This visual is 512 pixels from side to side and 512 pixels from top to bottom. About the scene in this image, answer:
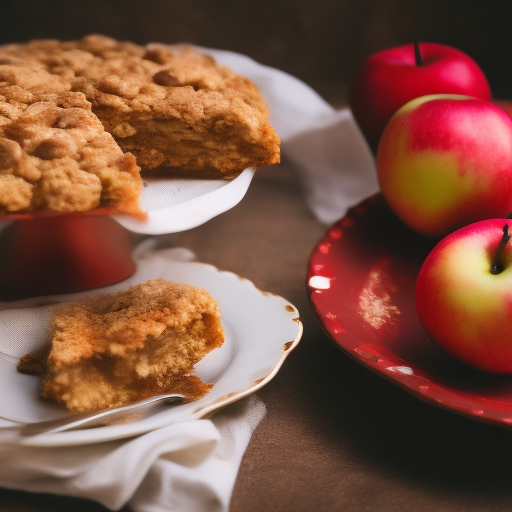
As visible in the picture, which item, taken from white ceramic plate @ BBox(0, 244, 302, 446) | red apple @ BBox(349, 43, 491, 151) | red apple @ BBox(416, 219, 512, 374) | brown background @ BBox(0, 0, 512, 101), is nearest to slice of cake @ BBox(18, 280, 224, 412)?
white ceramic plate @ BBox(0, 244, 302, 446)

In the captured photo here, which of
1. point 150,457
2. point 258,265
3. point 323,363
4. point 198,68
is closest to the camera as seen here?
point 150,457

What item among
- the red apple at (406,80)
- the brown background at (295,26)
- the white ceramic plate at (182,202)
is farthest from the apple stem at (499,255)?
the brown background at (295,26)

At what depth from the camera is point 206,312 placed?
104 centimetres

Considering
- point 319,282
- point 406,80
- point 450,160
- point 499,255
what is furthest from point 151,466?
point 406,80

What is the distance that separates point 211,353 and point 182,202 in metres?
0.25

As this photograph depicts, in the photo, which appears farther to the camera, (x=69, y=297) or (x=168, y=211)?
(x=69, y=297)

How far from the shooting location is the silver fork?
87 centimetres

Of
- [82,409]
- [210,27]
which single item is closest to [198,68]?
[82,409]

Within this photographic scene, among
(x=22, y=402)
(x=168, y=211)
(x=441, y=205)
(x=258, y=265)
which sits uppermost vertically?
(x=168, y=211)

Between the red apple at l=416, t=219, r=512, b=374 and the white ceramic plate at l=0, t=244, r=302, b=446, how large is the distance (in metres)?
0.21

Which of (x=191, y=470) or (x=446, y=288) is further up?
(x=446, y=288)

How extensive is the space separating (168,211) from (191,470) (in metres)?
0.35

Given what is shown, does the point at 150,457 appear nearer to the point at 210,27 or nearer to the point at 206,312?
the point at 206,312

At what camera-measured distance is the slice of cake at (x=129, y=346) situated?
943 millimetres
